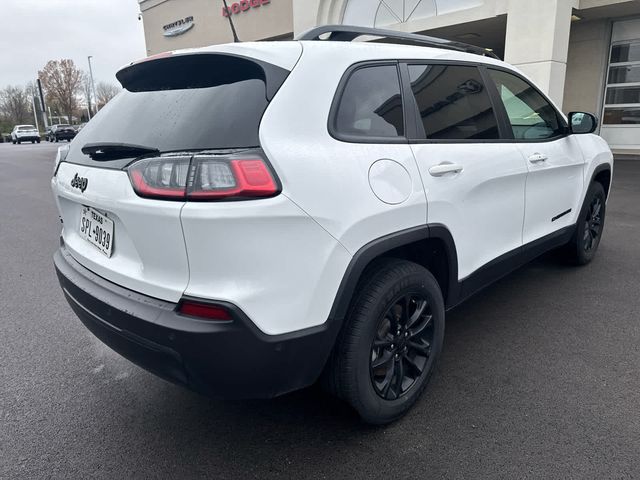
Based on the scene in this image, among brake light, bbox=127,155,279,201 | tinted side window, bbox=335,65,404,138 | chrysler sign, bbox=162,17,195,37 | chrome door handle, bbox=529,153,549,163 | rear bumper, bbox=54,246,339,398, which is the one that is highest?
chrysler sign, bbox=162,17,195,37

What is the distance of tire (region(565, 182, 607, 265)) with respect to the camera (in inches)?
170

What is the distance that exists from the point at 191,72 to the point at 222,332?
1174 mm

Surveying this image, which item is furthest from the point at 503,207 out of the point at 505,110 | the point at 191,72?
the point at 191,72

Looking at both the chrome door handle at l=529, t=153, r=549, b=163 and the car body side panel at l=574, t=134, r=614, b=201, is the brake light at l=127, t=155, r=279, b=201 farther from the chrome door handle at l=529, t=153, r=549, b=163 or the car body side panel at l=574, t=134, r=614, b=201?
the car body side panel at l=574, t=134, r=614, b=201

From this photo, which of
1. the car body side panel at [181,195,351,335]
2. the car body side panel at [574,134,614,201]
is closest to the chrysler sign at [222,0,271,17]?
the car body side panel at [574,134,614,201]

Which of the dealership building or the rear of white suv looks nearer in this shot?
the rear of white suv

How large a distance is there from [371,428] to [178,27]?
25396mm

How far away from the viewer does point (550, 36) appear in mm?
10391

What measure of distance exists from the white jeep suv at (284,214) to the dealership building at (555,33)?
9.25m

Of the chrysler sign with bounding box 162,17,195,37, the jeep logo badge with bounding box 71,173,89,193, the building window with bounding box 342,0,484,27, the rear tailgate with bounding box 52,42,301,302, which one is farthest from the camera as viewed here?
the chrysler sign with bounding box 162,17,195,37

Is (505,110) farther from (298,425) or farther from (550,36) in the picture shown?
(550,36)

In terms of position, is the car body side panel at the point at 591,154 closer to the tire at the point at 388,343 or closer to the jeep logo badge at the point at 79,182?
the tire at the point at 388,343

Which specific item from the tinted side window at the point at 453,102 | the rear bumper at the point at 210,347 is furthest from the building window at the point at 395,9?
the rear bumper at the point at 210,347

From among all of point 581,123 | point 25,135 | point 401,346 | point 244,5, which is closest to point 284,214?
point 401,346
